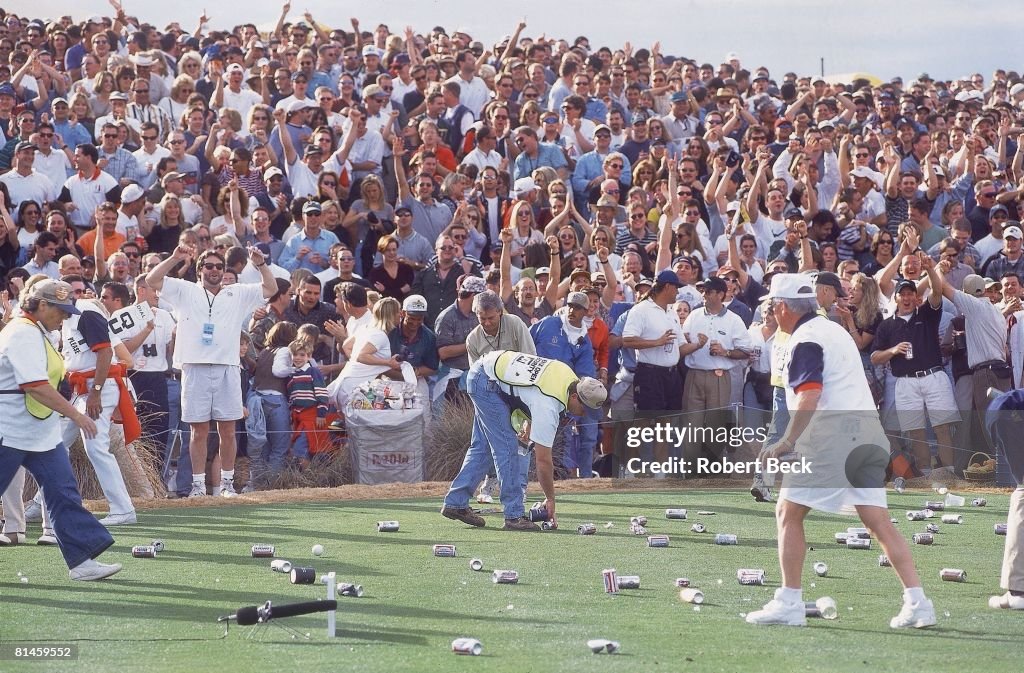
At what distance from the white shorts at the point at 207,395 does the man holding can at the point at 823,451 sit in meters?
7.53

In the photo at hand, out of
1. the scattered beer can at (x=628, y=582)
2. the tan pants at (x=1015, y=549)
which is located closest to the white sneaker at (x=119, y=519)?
the scattered beer can at (x=628, y=582)

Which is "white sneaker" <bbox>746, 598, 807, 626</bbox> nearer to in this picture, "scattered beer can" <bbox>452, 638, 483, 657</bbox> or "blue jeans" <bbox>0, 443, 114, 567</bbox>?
"scattered beer can" <bbox>452, 638, 483, 657</bbox>

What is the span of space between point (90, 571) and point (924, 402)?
10220 millimetres

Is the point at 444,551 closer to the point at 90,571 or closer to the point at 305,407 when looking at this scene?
the point at 90,571

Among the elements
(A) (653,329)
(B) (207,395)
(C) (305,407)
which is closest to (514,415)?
(B) (207,395)

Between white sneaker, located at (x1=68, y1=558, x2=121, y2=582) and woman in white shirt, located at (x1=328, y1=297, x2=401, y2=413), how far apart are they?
6.32 meters

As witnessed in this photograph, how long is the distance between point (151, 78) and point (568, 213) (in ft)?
22.8

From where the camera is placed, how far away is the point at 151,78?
22047 millimetres

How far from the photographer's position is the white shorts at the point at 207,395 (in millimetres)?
15125

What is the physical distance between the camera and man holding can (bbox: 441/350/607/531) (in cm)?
1228

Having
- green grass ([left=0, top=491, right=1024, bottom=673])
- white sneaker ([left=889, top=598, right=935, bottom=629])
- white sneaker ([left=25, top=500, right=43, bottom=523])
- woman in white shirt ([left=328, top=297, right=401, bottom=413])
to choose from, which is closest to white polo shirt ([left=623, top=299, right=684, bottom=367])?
woman in white shirt ([left=328, top=297, right=401, bottom=413])

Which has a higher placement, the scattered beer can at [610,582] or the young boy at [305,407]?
the young boy at [305,407]

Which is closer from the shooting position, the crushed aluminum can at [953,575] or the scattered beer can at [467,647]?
the scattered beer can at [467,647]

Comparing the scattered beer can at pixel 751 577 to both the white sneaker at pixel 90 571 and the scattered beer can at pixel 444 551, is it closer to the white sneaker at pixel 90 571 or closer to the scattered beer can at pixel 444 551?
the scattered beer can at pixel 444 551
